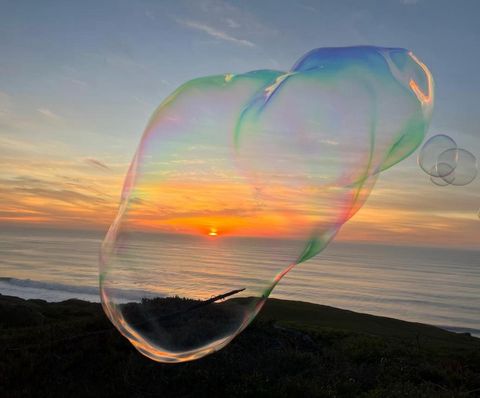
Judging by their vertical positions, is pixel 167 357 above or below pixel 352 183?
below

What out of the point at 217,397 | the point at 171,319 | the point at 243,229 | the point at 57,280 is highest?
the point at 243,229

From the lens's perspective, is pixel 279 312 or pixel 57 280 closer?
pixel 279 312

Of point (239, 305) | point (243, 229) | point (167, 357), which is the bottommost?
point (167, 357)

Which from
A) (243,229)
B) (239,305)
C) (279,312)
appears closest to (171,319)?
(239,305)

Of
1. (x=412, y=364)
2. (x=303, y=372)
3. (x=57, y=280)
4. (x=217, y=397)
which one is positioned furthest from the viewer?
(x=57, y=280)

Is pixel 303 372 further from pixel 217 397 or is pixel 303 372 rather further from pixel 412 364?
pixel 412 364

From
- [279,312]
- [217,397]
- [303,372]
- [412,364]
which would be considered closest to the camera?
[217,397]

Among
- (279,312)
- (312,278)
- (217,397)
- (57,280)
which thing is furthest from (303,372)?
(312,278)

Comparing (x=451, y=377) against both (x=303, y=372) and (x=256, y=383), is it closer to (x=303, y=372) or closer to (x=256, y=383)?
(x=303, y=372)

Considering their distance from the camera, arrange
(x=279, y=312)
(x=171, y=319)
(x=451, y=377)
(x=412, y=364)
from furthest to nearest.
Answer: (x=279, y=312) < (x=412, y=364) < (x=451, y=377) < (x=171, y=319)
